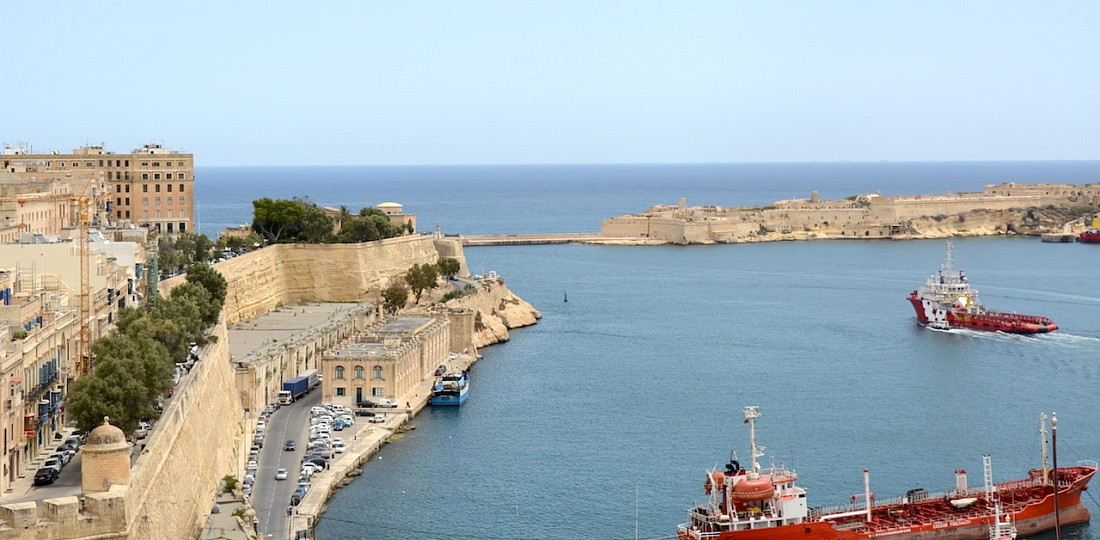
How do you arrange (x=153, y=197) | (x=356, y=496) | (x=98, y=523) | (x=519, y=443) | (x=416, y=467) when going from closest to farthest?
(x=98, y=523), (x=356, y=496), (x=416, y=467), (x=519, y=443), (x=153, y=197)

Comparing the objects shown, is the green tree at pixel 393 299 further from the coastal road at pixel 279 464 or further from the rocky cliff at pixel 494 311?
the coastal road at pixel 279 464

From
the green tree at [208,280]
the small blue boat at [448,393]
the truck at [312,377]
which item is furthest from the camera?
the truck at [312,377]

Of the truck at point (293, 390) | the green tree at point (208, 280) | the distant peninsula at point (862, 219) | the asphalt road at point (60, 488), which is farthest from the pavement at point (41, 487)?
the distant peninsula at point (862, 219)

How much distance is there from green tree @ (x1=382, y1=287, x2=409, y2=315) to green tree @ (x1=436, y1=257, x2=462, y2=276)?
716 centimetres

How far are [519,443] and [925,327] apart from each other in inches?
1229

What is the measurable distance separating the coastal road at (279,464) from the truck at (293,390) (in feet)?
0.64

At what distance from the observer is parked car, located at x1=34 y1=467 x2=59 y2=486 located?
23156mm

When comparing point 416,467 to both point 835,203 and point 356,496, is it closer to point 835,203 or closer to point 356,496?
point 356,496

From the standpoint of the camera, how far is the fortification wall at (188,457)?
22.1 metres

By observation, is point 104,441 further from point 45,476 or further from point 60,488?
point 45,476

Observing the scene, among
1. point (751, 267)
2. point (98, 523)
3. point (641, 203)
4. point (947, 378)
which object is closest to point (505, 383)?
point (947, 378)

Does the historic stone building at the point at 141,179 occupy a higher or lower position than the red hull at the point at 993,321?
higher

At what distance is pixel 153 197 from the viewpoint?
60.1m

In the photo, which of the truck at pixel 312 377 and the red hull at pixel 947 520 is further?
the truck at pixel 312 377
